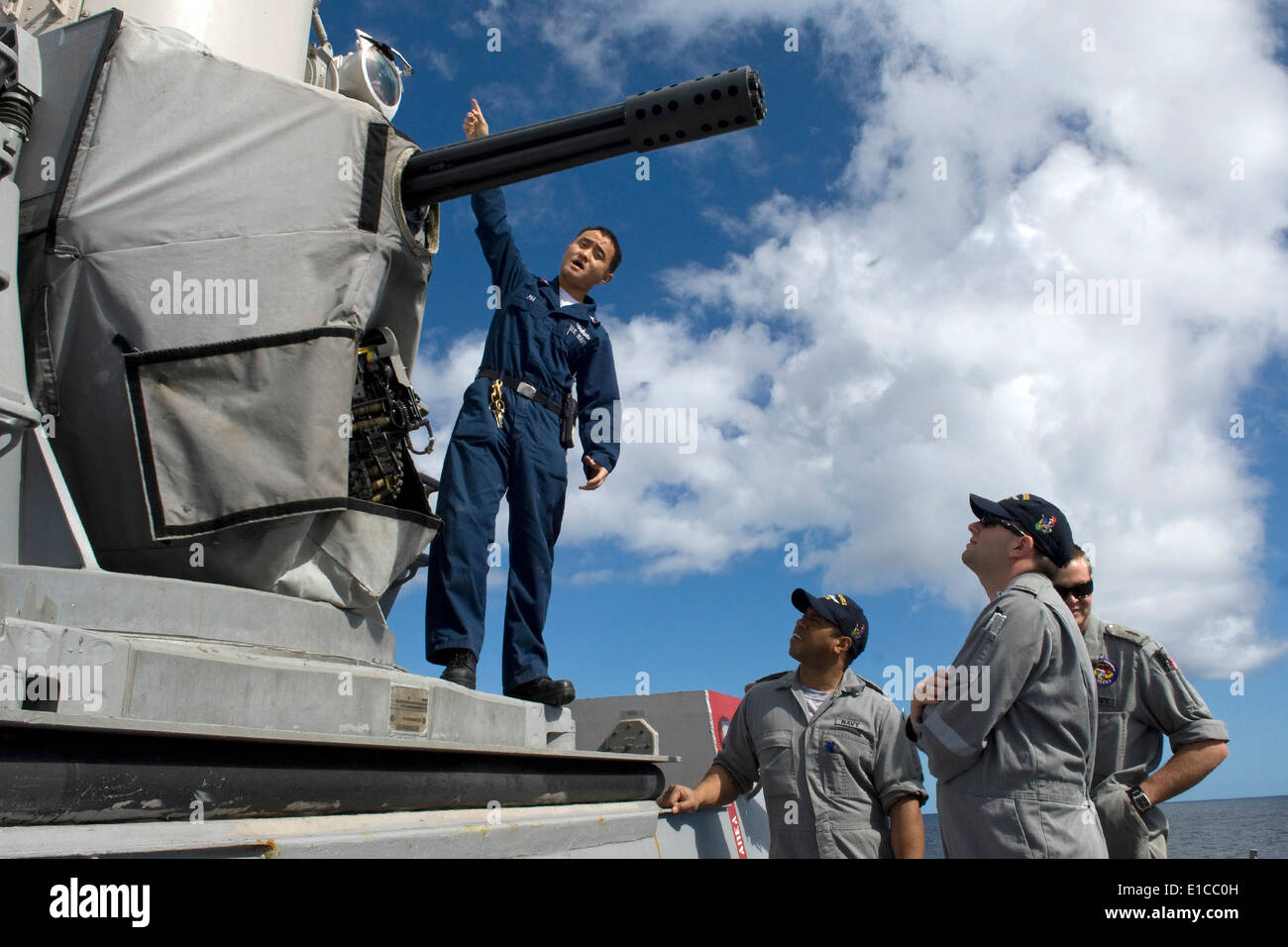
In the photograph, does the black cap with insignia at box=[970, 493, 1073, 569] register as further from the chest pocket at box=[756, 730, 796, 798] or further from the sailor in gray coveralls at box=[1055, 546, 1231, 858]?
the chest pocket at box=[756, 730, 796, 798]

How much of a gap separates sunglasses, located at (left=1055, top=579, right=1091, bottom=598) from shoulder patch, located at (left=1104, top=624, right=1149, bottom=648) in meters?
0.24

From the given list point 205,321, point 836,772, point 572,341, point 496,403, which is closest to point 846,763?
point 836,772

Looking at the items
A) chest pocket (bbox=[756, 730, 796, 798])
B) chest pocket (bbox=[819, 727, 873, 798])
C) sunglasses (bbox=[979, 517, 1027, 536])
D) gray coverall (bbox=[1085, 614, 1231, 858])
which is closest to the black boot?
chest pocket (bbox=[756, 730, 796, 798])

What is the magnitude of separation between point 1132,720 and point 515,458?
2.54 metres

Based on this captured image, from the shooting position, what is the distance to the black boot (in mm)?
3164

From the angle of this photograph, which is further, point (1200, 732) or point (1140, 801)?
point (1200, 732)

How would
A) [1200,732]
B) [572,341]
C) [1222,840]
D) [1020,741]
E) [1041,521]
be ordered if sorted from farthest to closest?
1. [1222,840]
2. [572,341]
3. [1200,732]
4. [1041,521]
5. [1020,741]

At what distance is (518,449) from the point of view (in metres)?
3.73

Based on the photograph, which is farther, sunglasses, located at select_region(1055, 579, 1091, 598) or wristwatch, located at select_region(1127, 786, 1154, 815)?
sunglasses, located at select_region(1055, 579, 1091, 598)

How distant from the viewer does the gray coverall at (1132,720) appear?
11.6 ft

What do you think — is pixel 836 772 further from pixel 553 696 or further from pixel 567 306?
pixel 567 306

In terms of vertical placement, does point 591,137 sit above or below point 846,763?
above

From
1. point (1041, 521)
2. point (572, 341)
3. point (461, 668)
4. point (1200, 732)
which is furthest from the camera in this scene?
point (572, 341)
